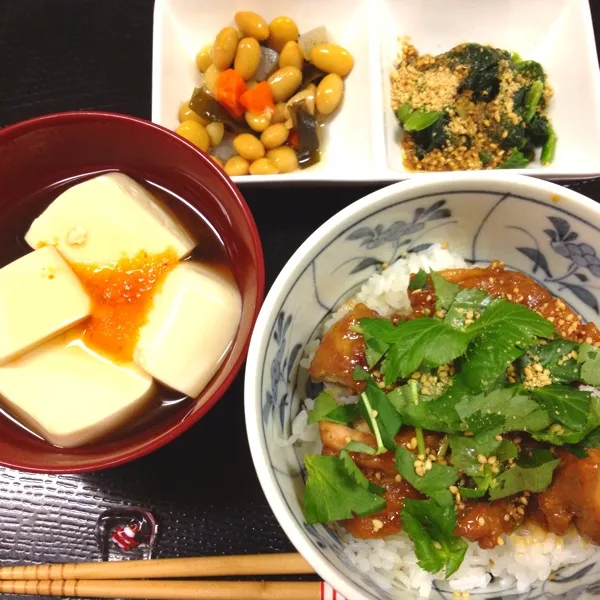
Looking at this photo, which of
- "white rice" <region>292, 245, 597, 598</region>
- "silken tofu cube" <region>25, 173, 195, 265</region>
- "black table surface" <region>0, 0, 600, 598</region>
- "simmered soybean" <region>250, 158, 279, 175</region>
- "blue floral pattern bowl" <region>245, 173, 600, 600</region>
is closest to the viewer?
"blue floral pattern bowl" <region>245, 173, 600, 600</region>

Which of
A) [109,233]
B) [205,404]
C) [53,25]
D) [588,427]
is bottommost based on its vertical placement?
[205,404]

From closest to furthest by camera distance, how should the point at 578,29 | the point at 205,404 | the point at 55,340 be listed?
the point at 205,404 → the point at 55,340 → the point at 578,29

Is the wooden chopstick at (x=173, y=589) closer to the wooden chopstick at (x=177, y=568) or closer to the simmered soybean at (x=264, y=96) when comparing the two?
the wooden chopstick at (x=177, y=568)

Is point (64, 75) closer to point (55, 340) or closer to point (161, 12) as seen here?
point (161, 12)

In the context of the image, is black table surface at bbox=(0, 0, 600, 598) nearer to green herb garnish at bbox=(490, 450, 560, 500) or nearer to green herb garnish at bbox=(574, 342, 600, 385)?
green herb garnish at bbox=(490, 450, 560, 500)

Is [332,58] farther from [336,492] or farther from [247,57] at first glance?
[336,492]

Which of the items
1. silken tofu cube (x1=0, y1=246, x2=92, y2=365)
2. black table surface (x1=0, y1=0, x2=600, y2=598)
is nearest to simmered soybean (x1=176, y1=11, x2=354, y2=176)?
black table surface (x1=0, y1=0, x2=600, y2=598)

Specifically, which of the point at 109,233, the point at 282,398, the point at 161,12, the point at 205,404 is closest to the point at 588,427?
the point at 282,398
